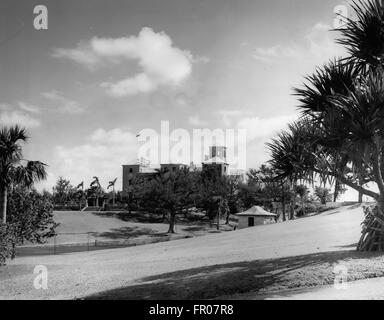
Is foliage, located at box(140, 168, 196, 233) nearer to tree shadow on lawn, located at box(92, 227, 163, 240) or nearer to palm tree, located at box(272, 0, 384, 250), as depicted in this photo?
tree shadow on lawn, located at box(92, 227, 163, 240)

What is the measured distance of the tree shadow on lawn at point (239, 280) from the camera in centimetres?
998

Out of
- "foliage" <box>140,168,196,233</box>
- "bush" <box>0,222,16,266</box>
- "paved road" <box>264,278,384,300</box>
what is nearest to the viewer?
"paved road" <box>264,278,384,300</box>

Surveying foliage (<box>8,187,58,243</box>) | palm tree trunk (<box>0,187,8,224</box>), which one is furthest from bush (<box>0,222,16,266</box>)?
foliage (<box>8,187,58,243</box>)

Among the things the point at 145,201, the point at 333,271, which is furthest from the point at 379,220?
the point at 145,201

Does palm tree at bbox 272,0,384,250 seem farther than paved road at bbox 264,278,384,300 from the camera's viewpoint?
Yes

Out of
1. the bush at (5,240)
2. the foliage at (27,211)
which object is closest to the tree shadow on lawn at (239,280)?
the bush at (5,240)

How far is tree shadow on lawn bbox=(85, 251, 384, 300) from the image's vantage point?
9977 millimetres

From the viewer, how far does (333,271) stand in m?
11.1

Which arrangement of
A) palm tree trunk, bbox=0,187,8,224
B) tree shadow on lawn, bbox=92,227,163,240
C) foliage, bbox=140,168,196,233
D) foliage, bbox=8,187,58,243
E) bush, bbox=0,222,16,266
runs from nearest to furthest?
bush, bbox=0,222,16,266 < palm tree trunk, bbox=0,187,8,224 < foliage, bbox=8,187,58,243 < tree shadow on lawn, bbox=92,227,163,240 < foliage, bbox=140,168,196,233

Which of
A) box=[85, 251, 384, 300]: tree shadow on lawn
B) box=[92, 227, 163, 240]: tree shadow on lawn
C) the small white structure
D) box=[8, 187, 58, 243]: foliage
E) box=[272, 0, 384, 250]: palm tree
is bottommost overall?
box=[92, 227, 163, 240]: tree shadow on lawn
